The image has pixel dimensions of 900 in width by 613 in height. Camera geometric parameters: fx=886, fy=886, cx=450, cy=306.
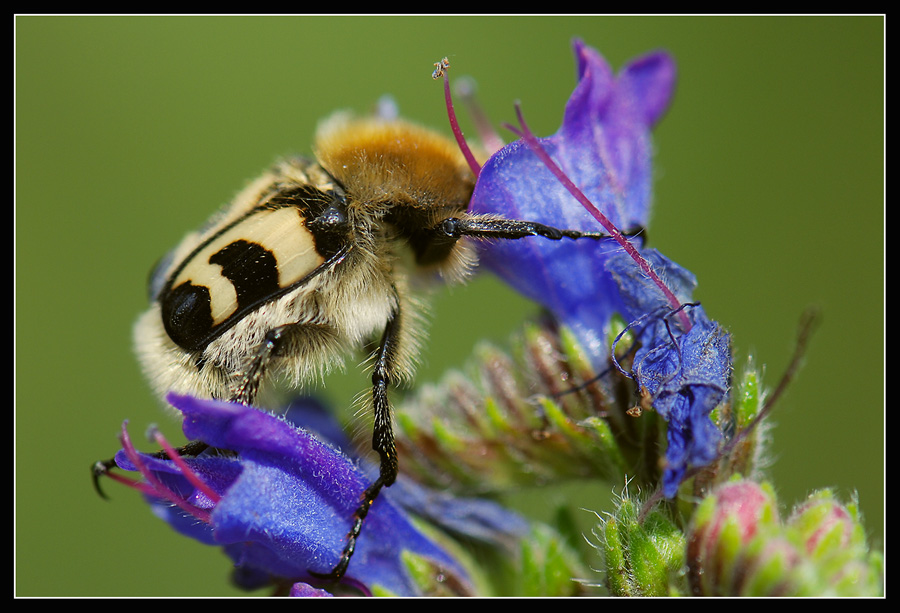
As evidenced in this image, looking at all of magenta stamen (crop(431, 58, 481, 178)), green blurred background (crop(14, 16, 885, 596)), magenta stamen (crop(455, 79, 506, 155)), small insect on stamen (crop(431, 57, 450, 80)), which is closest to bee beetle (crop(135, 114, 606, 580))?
magenta stamen (crop(431, 58, 481, 178))

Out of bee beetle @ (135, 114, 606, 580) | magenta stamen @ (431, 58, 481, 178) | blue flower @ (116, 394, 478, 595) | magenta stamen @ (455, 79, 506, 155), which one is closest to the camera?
blue flower @ (116, 394, 478, 595)

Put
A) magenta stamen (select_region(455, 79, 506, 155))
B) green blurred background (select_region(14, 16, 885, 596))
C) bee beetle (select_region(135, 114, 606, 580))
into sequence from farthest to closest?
green blurred background (select_region(14, 16, 885, 596)), magenta stamen (select_region(455, 79, 506, 155)), bee beetle (select_region(135, 114, 606, 580))

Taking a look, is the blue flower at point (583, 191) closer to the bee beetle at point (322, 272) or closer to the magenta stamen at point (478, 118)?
the bee beetle at point (322, 272)

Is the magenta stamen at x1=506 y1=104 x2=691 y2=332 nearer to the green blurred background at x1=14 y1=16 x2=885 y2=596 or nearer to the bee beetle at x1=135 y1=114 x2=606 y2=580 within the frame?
the bee beetle at x1=135 y1=114 x2=606 y2=580

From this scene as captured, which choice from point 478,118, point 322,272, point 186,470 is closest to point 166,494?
point 186,470

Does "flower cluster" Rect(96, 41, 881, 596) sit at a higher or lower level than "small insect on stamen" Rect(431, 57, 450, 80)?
lower

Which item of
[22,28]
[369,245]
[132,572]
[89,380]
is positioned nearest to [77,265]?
[89,380]
